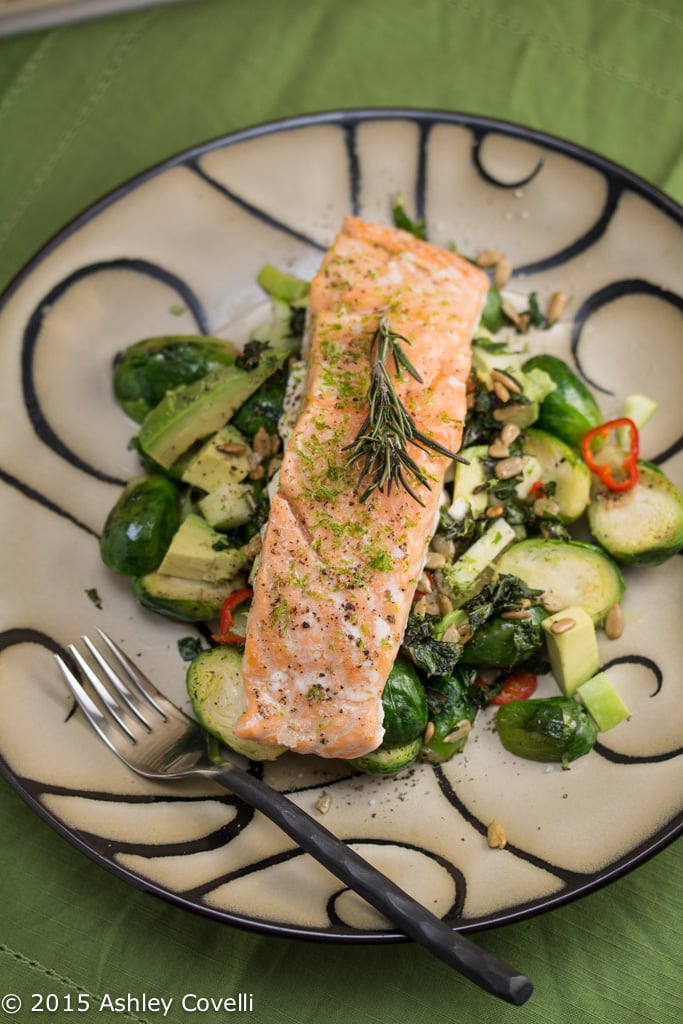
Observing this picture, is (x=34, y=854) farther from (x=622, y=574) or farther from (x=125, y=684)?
(x=622, y=574)

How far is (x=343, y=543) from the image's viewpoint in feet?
11.0

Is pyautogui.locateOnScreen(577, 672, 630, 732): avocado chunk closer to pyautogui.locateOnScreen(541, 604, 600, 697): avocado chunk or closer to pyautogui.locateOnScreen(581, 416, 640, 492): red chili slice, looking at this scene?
pyautogui.locateOnScreen(541, 604, 600, 697): avocado chunk

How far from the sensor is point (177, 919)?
12.0 ft

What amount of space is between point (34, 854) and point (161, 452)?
67.2 inches

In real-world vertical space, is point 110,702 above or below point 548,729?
below

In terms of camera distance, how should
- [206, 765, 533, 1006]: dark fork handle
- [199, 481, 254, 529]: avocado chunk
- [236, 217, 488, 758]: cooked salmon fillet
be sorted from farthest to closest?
[199, 481, 254, 529]: avocado chunk → [236, 217, 488, 758]: cooked salmon fillet → [206, 765, 533, 1006]: dark fork handle

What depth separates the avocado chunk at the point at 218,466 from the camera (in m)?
3.90

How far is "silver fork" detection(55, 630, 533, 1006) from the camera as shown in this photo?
2.97 m

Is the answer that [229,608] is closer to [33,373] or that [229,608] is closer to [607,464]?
[33,373]

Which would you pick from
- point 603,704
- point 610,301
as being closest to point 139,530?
point 603,704

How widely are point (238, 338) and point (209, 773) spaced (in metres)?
2.04

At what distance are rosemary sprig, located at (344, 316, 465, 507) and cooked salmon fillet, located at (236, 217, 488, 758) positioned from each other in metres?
0.05

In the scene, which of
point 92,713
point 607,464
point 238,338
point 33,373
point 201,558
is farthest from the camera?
point 238,338

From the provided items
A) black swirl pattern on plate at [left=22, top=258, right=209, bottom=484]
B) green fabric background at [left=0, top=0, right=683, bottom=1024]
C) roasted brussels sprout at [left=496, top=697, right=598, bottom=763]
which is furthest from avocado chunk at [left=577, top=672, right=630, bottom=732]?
green fabric background at [left=0, top=0, right=683, bottom=1024]
